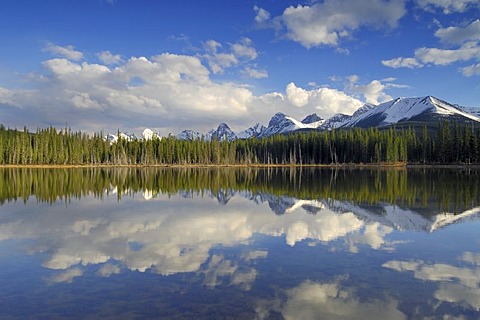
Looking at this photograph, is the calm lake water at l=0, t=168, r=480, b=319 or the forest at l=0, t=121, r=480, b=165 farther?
the forest at l=0, t=121, r=480, b=165

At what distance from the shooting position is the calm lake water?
9.15 m

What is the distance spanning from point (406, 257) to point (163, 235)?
10.5m

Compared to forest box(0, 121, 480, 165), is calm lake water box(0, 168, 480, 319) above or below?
below

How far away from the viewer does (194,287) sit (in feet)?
34.3

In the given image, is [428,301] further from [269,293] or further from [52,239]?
[52,239]

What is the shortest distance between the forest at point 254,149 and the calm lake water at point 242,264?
113700 millimetres

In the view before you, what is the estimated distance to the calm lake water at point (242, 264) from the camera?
9.15 m

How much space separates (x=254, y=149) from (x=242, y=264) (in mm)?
158817

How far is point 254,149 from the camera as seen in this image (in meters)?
171

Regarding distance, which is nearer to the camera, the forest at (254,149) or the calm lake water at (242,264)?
the calm lake water at (242,264)

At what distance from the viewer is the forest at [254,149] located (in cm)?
12838

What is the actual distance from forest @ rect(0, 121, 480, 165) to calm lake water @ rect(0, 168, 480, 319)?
11370cm

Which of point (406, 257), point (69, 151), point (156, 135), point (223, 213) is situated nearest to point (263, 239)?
point (406, 257)

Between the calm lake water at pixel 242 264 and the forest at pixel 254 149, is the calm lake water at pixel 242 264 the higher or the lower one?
the lower one
